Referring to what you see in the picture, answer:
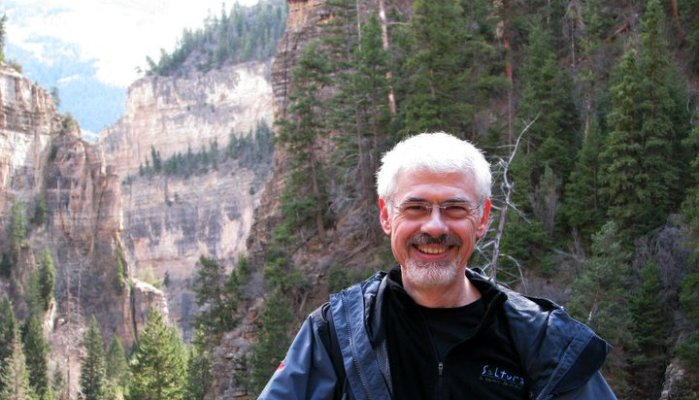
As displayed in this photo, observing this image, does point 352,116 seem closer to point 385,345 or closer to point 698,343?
point 698,343

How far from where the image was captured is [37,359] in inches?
2032

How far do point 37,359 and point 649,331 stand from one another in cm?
4138

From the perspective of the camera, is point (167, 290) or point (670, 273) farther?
point (167, 290)

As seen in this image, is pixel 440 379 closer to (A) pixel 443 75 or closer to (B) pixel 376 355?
(B) pixel 376 355

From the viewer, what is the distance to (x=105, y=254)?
7794 cm

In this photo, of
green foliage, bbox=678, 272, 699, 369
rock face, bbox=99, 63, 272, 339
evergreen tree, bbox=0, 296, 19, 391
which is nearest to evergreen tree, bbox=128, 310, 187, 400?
evergreen tree, bbox=0, 296, 19, 391

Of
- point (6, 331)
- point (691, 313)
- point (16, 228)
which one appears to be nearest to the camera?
point (691, 313)

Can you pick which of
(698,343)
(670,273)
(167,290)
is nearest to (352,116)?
(670,273)

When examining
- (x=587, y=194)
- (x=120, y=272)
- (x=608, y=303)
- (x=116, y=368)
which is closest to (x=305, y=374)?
(x=608, y=303)

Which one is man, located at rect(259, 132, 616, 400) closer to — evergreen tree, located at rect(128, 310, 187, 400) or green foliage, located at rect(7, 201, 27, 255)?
evergreen tree, located at rect(128, 310, 187, 400)

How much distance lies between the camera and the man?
3.19 m

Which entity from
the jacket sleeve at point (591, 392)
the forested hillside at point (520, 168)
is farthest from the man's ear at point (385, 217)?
the forested hillside at point (520, 168)

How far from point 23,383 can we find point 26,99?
113 feet

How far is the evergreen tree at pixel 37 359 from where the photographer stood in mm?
49656
